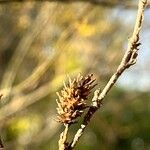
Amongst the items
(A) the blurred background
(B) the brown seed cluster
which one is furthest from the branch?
(A) the blurred background

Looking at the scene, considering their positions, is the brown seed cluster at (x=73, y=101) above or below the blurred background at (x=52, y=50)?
below

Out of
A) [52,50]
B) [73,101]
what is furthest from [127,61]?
[52,50]

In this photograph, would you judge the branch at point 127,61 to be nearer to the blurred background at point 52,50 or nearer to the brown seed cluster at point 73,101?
the brown seed cluster at point 73,101

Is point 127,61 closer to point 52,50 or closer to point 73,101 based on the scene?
point 73,101

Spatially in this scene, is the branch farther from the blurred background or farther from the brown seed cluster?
the blurred background

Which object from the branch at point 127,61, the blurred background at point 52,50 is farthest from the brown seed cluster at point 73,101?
the blurred background at point 52,50

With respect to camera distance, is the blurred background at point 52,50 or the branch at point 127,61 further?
the blurred background at point 52,50

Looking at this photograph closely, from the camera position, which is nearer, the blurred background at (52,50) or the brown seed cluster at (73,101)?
the brown seed cluster at (73,101)

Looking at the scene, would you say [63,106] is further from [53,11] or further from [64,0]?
[53,11]
